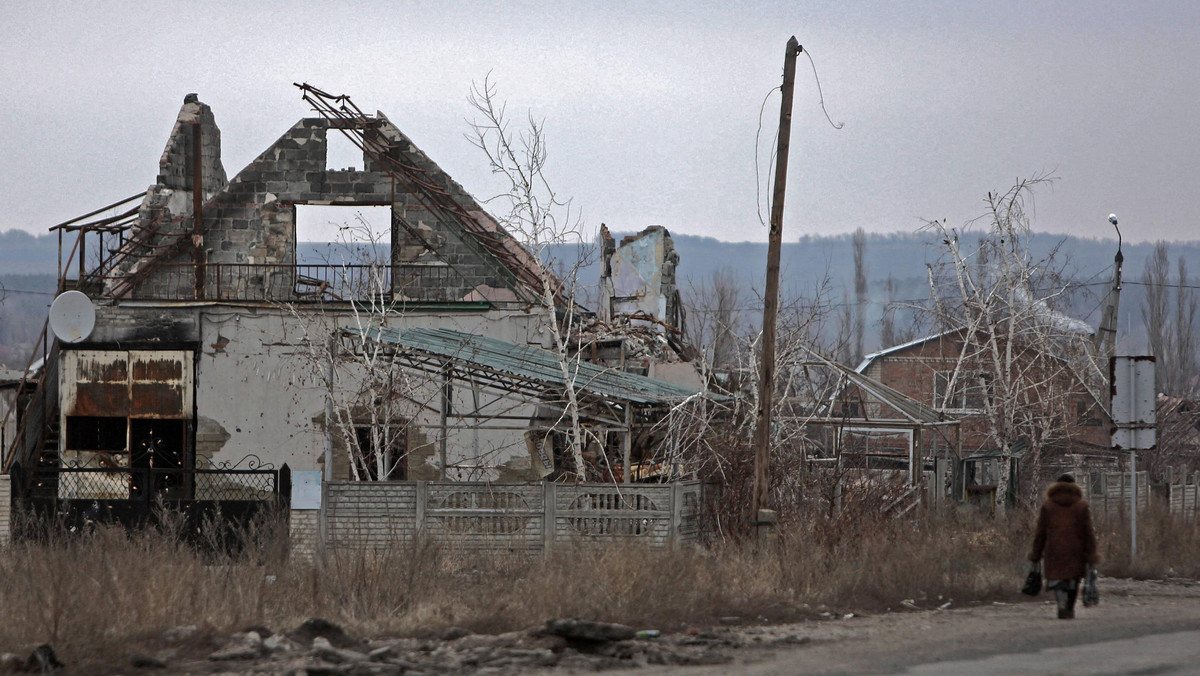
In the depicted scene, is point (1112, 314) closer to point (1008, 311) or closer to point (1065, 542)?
point (1008, 311)

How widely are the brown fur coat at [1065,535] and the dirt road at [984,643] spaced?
20.1 inches

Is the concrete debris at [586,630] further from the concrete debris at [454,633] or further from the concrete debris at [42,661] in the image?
the concrete debris at [42,661]

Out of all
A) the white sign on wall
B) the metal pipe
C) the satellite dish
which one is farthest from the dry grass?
the metal pipe

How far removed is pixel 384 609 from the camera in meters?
11.3

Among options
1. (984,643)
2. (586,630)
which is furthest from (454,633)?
(984,643)

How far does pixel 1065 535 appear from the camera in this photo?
1205 cm

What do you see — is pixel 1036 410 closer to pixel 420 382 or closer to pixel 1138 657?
pixel 420 382

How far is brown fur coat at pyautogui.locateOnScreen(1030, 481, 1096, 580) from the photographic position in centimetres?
1195

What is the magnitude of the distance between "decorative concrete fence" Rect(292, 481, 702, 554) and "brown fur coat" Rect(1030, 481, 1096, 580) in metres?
4.83

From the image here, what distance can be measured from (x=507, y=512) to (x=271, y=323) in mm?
10610

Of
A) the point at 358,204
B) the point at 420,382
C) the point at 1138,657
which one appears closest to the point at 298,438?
the point at 420,382

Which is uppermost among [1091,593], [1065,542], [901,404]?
[901,404]

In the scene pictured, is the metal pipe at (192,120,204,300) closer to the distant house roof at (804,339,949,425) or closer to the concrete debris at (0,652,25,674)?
the distant house roof at (804,339,949,425)

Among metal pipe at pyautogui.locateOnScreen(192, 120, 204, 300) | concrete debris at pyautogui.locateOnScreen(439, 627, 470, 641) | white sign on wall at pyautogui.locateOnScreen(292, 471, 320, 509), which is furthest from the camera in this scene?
metal pipe at pyautogui.locateOnScreen(192, 120, 204, 300)
